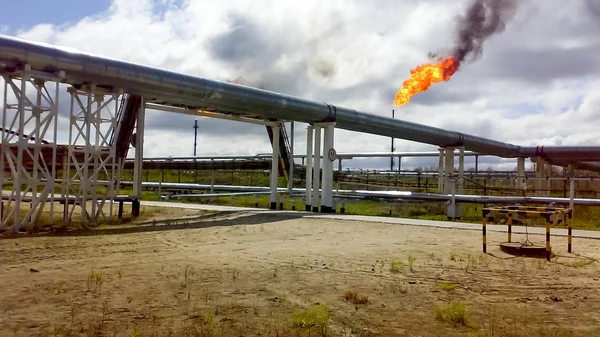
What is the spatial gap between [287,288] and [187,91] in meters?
9.56

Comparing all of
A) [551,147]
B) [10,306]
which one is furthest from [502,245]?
[551,147]

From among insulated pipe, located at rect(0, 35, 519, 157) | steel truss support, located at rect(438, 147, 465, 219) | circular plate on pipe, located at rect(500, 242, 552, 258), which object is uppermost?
insulated pipe, located at rect(0, 35, 519, 157)

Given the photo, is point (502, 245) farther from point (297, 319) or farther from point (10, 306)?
point (10, 306)

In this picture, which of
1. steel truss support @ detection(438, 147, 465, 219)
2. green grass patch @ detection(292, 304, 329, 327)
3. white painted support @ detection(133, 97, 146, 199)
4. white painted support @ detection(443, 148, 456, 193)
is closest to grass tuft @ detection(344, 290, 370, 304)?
green grass patch @ detection(292, 304, 329, 327)

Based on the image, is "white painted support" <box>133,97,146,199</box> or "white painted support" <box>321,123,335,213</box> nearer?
"white painted support" <box>133,97,146,199</box>

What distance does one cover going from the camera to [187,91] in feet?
48.0

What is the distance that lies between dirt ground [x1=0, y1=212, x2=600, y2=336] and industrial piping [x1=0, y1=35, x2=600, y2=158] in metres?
4.26

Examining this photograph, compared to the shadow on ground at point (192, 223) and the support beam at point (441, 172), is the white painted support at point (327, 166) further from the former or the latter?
the support beam at point (441, 172)

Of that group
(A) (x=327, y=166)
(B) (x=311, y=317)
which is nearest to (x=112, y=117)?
(A) (x=327, y=166)

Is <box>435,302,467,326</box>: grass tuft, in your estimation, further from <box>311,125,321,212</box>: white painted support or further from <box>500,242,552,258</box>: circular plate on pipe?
<box>311,125,321,212</box>: white painted support

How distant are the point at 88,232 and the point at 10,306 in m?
7.30

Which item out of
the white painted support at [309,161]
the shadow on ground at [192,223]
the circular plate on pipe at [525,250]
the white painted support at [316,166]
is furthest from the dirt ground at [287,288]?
the white painted support at [309,161]

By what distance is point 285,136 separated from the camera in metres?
28.1

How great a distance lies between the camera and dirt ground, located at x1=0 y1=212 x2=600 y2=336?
500cm
